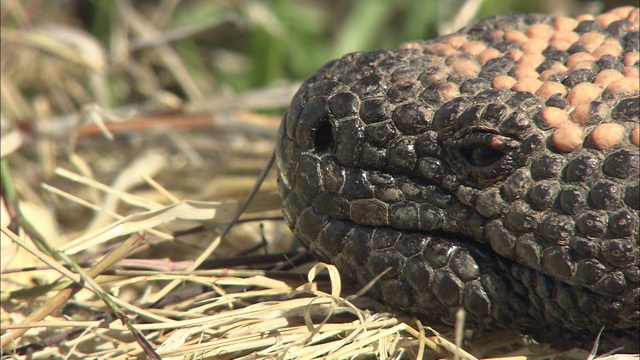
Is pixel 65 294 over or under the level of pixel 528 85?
under

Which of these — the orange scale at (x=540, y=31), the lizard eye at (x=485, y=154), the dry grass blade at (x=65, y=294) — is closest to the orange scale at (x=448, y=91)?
the lizard eye at (x=485, y=154)

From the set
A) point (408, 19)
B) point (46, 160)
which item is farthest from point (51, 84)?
point (408, 19)

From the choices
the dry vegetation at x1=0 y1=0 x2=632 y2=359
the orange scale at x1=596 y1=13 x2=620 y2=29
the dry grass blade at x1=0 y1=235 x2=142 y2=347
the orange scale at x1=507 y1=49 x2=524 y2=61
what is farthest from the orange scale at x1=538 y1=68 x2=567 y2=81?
the dry grass blade at x1=0 y1=235 x2=142 y2=347

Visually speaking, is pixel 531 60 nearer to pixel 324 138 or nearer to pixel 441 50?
pixel 441 50

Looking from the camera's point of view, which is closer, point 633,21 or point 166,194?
point 633,21

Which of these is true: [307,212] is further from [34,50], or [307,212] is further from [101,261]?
[34,50]

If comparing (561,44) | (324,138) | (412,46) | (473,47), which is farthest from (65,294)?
(561,44)

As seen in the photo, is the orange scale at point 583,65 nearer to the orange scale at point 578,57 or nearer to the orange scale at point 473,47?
the orange scale at point 578,57
